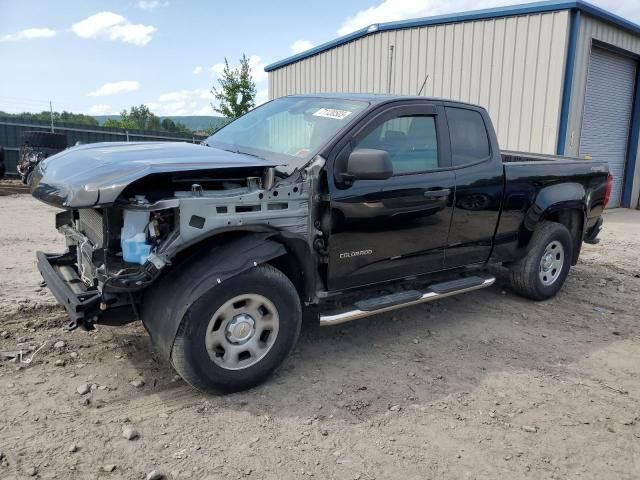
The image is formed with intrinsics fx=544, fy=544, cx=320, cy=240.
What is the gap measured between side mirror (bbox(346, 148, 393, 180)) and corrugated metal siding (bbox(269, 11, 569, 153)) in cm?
878

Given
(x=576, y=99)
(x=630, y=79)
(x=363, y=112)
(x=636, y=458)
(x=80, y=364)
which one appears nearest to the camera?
(x=636, y=458)

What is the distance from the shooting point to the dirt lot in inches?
113

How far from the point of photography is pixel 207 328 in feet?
10.7

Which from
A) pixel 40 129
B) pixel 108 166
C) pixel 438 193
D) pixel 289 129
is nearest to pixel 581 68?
pixel 438 193

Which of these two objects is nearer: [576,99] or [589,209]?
[589,209]

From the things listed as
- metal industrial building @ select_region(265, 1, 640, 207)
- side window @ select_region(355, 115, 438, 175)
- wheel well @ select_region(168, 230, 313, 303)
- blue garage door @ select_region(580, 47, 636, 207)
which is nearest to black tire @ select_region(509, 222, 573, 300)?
side window @ select_region(355, 115, 438, 175)

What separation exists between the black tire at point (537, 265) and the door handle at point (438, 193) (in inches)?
61.7

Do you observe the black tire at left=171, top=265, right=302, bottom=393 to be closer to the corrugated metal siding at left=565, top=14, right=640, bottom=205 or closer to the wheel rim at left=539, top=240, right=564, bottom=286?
the wheel rim at left=539, top=240, right=564, bottom=286

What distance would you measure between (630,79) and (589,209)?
10.3 m

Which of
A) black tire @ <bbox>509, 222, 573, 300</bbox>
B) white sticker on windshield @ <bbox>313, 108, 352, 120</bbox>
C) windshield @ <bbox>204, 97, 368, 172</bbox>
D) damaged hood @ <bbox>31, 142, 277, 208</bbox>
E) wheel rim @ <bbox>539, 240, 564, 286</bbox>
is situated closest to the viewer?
damaged hood @ <bbox>31, 142, 277, 208</bbox>

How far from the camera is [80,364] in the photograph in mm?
3787

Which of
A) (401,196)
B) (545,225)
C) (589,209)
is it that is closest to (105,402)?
(401,196)

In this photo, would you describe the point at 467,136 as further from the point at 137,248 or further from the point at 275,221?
the point at 137,248

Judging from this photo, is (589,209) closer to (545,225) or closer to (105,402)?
(545,225)
